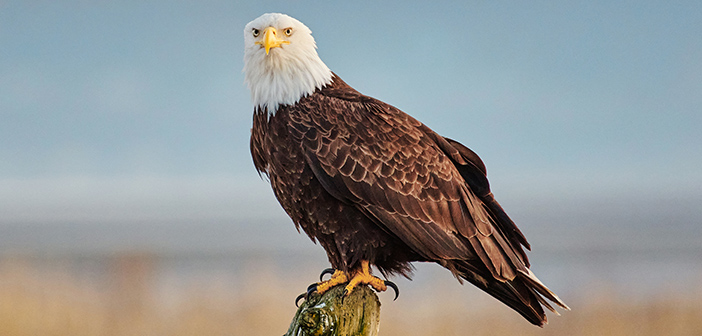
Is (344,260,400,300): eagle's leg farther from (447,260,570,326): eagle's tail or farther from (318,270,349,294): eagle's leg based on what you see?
(447,260,570,326): eagle's tail

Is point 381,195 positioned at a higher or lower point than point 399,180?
lower

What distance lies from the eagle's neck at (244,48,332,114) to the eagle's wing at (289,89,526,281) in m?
0.13

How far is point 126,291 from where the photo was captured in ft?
32.0

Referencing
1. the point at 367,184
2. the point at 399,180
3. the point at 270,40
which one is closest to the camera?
the point at 367,184

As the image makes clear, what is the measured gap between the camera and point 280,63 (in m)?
4.47

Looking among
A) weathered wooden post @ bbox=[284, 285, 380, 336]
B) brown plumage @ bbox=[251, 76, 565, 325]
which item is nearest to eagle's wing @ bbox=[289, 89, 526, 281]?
brown plumage @ bbox=[251, 76, 565, 325]

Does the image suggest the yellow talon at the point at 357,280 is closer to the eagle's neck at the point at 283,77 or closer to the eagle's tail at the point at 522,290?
the eagle's tail at the point at 522,290

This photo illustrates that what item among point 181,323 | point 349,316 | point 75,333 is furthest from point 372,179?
point 75,333

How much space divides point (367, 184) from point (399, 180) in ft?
0.74

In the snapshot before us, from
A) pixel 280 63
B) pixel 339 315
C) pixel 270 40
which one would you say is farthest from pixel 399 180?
pixel 270 40

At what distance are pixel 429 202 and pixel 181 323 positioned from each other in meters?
5.24

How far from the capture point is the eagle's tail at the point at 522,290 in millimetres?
4262

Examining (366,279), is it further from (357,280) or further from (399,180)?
(399,180)

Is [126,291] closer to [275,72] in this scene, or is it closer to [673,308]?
[275,72]
